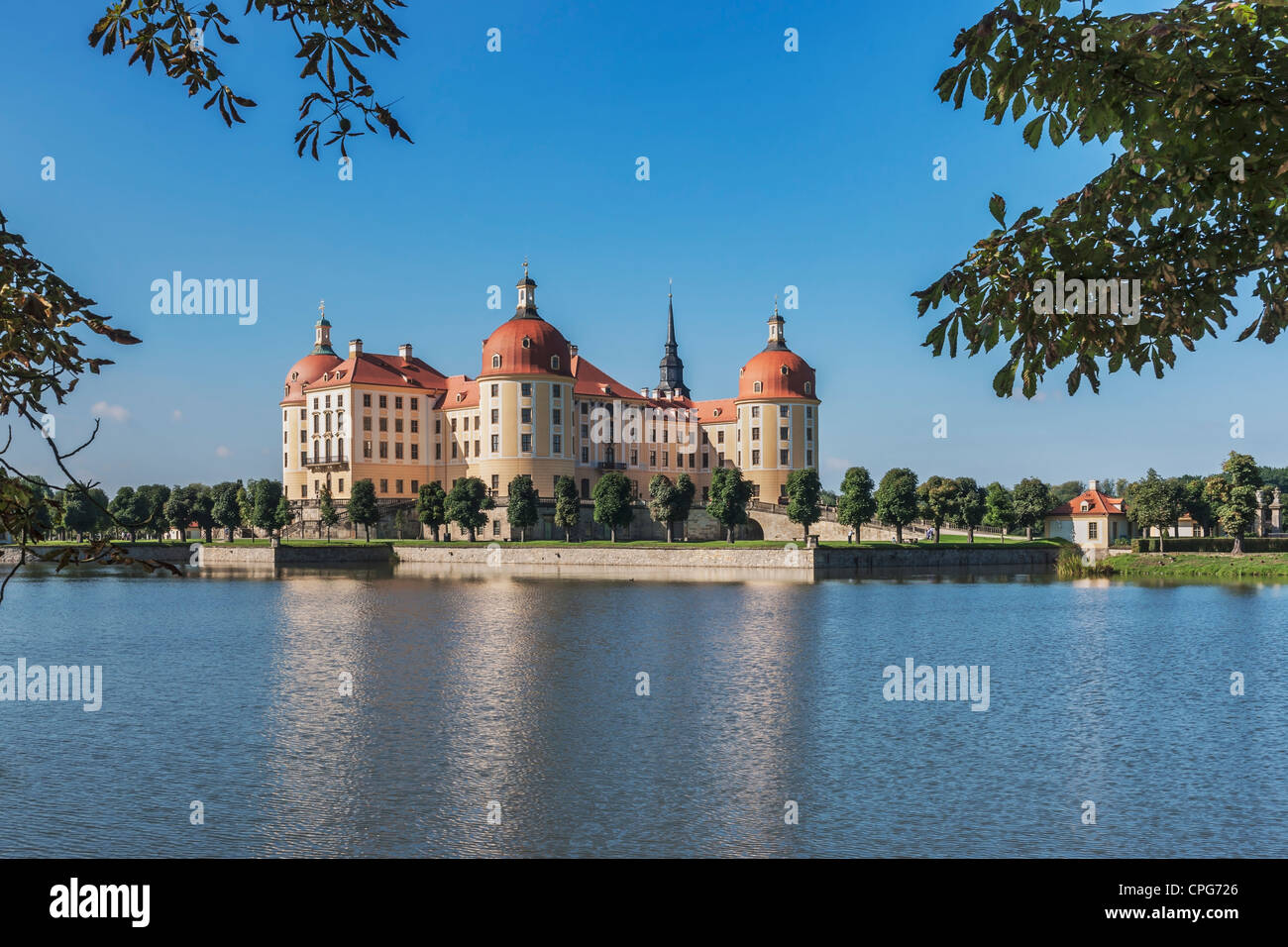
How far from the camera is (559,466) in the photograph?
88438 millimetres

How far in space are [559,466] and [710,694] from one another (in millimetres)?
67352

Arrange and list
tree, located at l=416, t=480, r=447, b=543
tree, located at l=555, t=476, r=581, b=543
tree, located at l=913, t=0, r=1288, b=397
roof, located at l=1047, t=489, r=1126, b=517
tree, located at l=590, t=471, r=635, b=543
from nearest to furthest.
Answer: tree, located at l=913, t=0, r=1288, b=397, tree, located at l=590, t=471, r=635, b=543, tree, located at l=555, t=476, r=581, b=543, tree, located at l=416, t=480, r=447, b=543, roof, located at l=1047, t=489, r=1126, b=517

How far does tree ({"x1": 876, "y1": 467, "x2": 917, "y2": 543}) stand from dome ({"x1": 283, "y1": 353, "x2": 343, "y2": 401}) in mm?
52649

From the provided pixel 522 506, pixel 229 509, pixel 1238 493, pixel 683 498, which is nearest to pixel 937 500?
pixel 683 498

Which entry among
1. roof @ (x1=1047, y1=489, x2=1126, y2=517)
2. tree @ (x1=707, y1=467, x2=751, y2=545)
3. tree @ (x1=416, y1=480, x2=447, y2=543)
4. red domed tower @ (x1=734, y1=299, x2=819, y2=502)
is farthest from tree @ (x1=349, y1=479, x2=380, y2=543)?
roof @ (x1=1047, y1=489, x2=1126, y2=517)

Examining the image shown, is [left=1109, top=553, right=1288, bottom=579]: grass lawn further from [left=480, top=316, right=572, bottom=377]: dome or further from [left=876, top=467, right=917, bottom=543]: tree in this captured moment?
[left=480, top=316, right=572, bottom=377]: dome

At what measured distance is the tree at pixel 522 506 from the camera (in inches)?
3214

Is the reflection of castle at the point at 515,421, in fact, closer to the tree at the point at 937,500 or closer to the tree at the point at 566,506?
the tree at the point at 566,506

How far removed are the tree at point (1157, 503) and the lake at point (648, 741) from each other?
43.2 m

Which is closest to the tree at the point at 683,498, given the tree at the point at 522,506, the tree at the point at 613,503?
the tree at the point at 613,503

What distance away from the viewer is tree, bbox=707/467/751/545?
80.9 m

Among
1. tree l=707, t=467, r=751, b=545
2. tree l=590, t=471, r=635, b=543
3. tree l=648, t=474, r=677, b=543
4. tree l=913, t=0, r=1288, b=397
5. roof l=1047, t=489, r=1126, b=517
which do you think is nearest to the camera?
tree l=913, t=0, r=1288, b=397

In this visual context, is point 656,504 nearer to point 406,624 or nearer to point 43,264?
point 406,624
